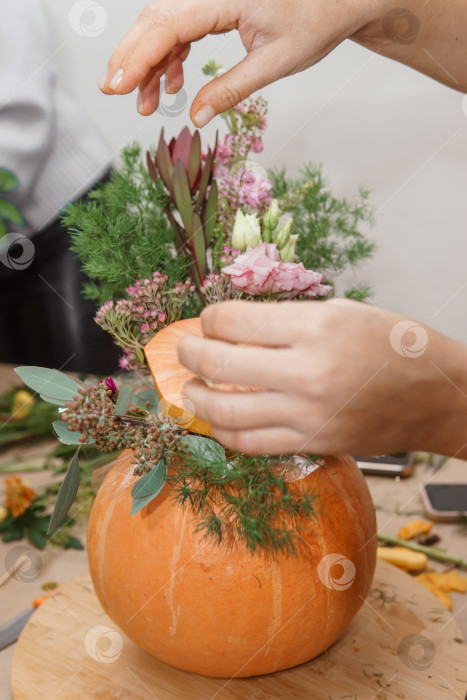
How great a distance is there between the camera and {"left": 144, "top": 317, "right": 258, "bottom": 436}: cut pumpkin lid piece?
1.90 ft

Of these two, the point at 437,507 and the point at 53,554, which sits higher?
the point at 53,554

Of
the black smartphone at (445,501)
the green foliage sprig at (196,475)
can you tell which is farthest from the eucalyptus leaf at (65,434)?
the black smartphone at (445,501)

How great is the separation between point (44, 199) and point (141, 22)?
104 centimetres

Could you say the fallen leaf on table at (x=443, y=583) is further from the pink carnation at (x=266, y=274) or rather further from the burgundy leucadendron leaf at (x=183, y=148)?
the burgundy leucadendron leaf at (x=183, y=148)

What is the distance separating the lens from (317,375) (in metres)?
0.40

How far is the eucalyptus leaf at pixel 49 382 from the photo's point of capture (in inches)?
23.2

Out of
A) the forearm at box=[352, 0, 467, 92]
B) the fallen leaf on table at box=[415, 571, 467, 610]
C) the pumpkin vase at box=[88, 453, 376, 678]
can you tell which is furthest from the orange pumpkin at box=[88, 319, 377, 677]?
the forearm at box=[352, 0, 467, 92]

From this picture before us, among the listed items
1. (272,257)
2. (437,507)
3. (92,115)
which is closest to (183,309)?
(272,257)

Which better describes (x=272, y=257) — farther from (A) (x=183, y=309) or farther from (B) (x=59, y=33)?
(B) (x=59, y=33)

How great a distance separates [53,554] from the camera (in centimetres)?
93

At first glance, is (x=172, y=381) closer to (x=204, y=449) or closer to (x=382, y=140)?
(x=204, y=449)

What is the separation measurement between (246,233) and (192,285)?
0.12 meters

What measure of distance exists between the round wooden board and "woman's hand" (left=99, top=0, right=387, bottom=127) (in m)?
0.59

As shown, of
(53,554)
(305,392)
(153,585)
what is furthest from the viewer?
(53,554)
